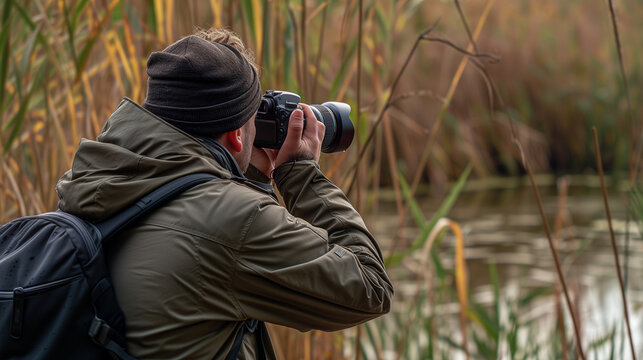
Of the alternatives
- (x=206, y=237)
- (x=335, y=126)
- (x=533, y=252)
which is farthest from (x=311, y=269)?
(x=533, y=252)

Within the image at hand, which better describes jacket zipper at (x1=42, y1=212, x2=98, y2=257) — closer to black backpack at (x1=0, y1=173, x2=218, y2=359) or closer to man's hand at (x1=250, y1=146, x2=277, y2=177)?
black backpack at (x1=0, y1=173, x2=218, y2=359)

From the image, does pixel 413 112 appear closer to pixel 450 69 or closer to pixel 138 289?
pixel 450 69

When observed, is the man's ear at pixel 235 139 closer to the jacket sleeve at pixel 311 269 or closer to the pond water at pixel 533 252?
the jacket sleeve at pixel 311 269

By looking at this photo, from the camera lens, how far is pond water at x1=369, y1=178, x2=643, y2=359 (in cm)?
339

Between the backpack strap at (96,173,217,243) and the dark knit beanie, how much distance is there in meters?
0.10

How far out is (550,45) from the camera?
6.51 m

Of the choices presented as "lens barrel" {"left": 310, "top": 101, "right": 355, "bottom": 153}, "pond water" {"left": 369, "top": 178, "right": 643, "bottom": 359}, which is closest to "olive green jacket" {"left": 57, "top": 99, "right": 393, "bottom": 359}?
"lens barrel" {"left": 310, "top": 101, "right": 355, "bottom": 153}

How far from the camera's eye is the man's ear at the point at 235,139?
3.70ft

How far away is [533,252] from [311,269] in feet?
12.8

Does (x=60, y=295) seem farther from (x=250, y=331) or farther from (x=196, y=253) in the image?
(x=250, y=331)

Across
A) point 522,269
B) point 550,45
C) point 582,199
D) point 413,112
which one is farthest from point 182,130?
point 550,45

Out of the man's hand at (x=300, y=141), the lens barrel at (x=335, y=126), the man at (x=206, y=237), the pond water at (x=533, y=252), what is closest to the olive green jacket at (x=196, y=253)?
the man at (x=206, y=237)

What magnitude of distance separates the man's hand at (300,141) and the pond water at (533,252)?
1.48 metres

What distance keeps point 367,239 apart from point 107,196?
378 mm
